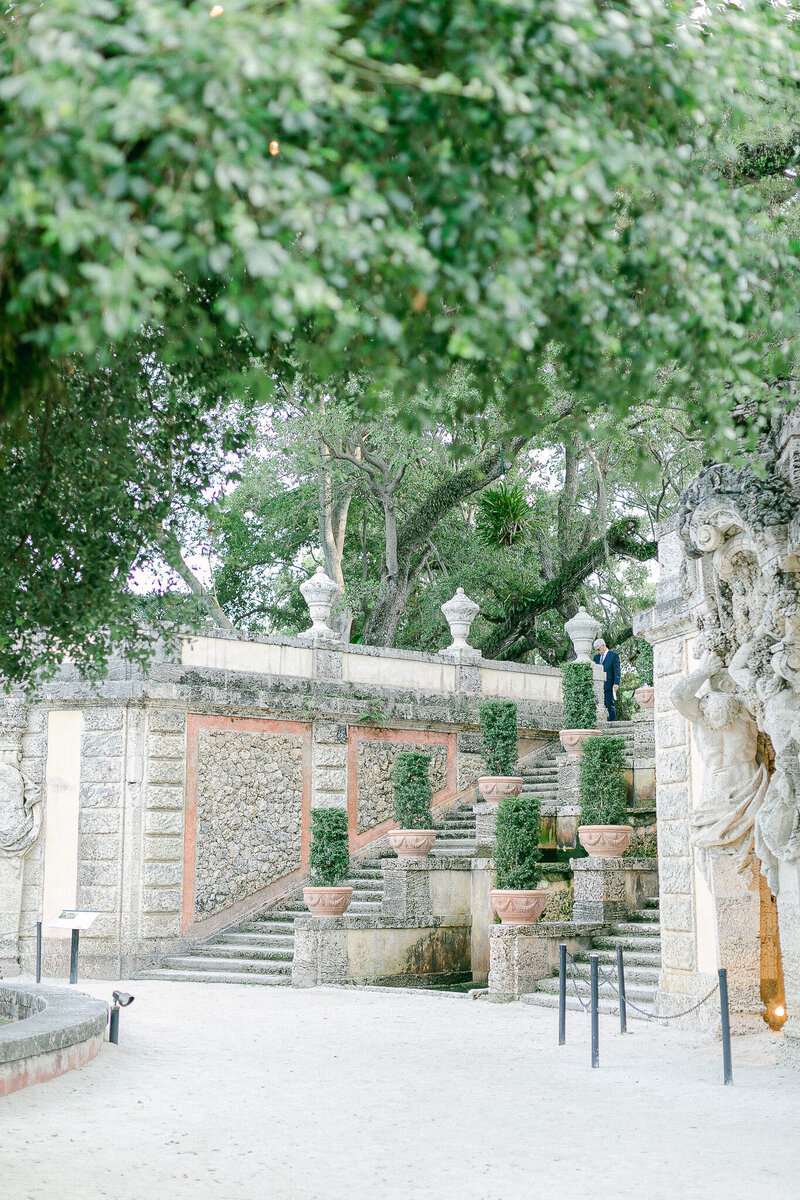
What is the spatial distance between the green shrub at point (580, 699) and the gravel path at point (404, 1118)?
6.26 m

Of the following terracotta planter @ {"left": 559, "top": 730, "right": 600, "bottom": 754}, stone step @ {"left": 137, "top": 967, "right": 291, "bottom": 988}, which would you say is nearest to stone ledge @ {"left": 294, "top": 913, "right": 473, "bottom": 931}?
stone step @ {"left": 137, "top": 967, "right": 291, "bottom": 988}

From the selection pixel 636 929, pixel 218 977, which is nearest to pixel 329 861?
pixel 218 977

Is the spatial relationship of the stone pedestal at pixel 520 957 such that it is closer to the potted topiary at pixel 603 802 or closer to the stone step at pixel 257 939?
the potted topiary at pixel 603 802

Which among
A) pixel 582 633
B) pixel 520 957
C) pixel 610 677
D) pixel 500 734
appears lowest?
pixel 520 957

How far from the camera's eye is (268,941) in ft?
49.8

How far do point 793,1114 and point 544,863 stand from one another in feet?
26.0

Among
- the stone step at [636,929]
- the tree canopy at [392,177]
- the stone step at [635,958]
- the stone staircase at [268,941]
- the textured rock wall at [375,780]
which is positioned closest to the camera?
the tree canopy at [392,177]

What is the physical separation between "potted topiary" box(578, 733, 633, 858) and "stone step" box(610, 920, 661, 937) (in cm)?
80

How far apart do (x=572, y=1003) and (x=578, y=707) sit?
5426mm

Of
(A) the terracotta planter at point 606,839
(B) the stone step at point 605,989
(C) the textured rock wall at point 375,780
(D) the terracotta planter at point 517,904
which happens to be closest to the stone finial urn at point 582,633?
(C) the textured rock wall at point 375,780

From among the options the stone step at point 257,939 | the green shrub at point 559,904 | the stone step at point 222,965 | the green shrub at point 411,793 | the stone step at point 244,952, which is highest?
the green shrub at point 411,793

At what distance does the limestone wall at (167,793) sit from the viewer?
14891mm

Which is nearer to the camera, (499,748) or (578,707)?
(499,748)

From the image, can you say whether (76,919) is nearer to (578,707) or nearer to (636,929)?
(636,929)
